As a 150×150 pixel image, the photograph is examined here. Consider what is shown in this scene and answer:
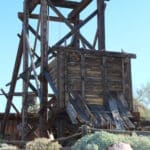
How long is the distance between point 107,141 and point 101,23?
415 inches

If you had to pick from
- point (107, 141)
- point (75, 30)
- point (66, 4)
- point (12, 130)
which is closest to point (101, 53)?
point (75, 30)

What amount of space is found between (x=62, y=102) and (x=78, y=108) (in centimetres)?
75

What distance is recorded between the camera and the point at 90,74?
2069 cm

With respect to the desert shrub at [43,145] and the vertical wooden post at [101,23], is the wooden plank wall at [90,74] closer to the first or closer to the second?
the vertical wooden post at [101,23]

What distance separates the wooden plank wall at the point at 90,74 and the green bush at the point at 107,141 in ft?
21.0

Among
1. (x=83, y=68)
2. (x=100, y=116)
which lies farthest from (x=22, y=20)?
(x=100, y=116)

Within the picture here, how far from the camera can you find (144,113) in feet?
98.2

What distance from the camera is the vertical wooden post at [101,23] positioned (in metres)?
22.4

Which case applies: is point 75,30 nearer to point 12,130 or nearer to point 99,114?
point 99,114

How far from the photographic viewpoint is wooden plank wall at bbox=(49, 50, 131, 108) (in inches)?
789

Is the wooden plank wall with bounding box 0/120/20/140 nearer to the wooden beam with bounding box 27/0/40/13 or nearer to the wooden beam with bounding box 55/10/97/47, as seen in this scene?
the wooden beam with bounding box 27/0/40/13

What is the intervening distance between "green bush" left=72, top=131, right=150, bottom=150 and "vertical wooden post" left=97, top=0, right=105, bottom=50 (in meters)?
9.18

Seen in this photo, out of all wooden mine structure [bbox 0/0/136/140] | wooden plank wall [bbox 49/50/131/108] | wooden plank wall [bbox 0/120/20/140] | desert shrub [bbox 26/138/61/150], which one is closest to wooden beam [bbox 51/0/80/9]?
wooden mine structure [bbox 0/0/136/140]

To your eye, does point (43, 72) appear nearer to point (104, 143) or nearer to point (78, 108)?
point (78, 108)
